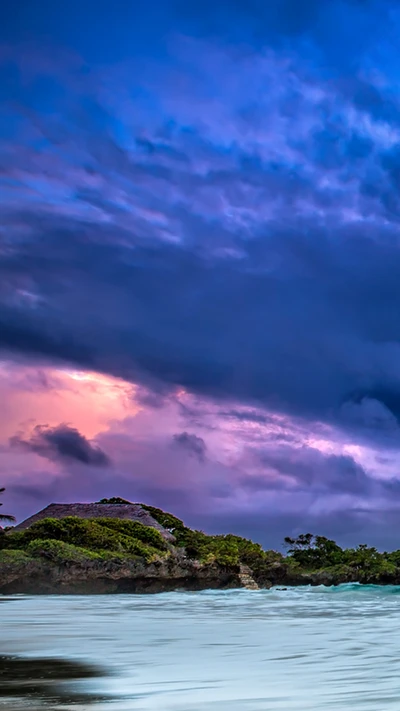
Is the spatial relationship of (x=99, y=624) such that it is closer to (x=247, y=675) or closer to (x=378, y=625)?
(x=378, y=625)

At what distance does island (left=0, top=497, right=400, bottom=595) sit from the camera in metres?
31.9

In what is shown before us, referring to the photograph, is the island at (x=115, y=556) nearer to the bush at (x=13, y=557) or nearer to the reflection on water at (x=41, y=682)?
the bush at (x=13, y=557)

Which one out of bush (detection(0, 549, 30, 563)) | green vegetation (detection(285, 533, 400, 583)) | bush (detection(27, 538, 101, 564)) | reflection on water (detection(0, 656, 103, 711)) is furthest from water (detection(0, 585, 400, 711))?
green vegetation (detection(285, 533, 400, 583))

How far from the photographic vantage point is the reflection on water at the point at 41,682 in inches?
191

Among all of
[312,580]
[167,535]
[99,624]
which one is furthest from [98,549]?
[312,580]

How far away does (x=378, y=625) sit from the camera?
14.1 meters

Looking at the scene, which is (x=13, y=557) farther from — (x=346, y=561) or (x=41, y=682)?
(x=346, y=561)

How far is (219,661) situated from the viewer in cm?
785

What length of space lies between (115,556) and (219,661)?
2873 centimetres

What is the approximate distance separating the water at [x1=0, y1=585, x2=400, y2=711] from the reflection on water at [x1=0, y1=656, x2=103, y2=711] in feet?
0.14

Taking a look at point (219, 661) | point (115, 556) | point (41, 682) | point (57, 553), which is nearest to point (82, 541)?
point (115, 556)

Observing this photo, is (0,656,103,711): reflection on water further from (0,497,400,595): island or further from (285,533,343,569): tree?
(285,533,343,569): tree

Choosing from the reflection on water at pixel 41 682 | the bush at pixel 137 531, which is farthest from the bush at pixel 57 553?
the reflection on water at pixel 41 682

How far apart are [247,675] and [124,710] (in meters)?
2.22
